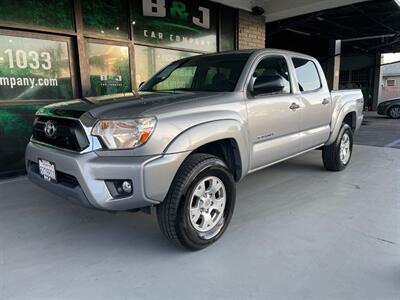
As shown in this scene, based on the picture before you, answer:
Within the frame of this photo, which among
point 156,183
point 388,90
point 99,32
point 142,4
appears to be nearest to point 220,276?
point 156,183

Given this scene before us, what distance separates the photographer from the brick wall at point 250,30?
27.7 ft

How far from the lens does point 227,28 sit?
8250 millimetres

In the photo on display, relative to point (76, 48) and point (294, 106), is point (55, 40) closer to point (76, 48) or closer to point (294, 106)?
point (76, 48)

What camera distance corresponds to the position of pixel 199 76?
12.2 ft

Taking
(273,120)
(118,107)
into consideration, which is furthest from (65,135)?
(273,120)

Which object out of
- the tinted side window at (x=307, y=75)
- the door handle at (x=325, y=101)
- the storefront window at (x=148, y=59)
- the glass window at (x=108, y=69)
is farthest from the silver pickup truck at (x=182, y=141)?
the storefront window at (x=148, y=59)

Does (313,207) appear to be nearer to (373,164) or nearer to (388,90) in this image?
(373,164)

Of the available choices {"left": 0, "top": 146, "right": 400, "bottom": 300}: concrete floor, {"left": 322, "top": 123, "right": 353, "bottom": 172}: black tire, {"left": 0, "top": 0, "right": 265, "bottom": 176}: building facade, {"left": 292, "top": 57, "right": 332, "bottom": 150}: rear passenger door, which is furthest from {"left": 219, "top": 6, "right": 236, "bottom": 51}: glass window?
{"left": 0, "top": 146, "right": 400, "bottom": 300}: concrete floor

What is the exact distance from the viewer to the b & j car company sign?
6633mm

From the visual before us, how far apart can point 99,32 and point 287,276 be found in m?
5.33

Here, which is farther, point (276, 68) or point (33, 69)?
point (33, 69)

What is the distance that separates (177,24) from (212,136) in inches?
210

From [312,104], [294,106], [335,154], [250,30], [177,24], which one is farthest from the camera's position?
[250,30]

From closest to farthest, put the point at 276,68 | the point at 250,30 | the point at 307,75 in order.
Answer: the point at 276,68
the point at 307,75
the point at 250,30
